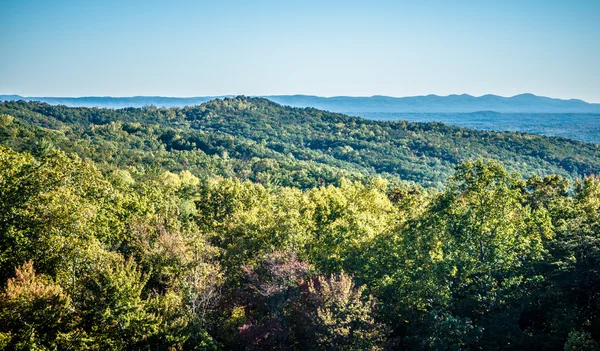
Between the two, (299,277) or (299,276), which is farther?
(299,277)

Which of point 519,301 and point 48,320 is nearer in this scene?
point 48,320

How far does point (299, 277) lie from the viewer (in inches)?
1079

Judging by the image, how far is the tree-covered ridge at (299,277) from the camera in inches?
872

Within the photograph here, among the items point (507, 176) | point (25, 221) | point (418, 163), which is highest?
point (507, 176)

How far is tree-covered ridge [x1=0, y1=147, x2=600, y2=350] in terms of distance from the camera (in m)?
22.1

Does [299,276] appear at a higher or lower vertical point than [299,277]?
higher

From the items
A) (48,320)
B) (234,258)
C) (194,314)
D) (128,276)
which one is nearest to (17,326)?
(48,320)

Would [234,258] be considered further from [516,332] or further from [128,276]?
[516,332]

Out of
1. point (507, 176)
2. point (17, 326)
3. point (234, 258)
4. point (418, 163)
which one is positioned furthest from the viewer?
point (418, 163)

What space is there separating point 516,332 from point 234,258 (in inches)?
782

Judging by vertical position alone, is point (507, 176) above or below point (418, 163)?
above

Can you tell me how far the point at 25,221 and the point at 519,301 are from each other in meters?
30.6

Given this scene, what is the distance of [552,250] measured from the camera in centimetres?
2873

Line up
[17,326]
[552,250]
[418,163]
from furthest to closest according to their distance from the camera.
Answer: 1. [418,163]
2. [552,250]
3. [17,326]
